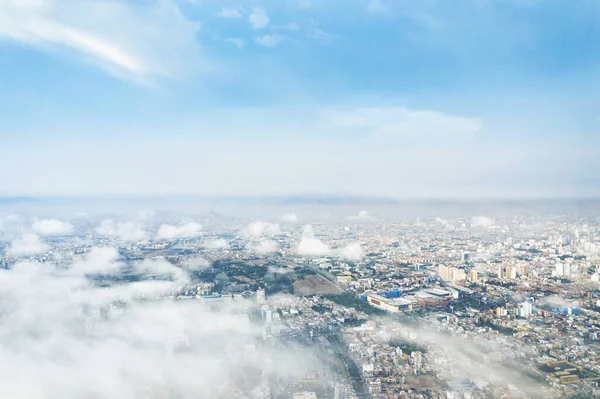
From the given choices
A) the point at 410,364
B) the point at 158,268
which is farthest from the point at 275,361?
the point at 158,268

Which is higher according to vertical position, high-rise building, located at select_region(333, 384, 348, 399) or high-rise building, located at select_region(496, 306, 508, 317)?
high-rise building, located at select_region(496, 306, 508, 317)

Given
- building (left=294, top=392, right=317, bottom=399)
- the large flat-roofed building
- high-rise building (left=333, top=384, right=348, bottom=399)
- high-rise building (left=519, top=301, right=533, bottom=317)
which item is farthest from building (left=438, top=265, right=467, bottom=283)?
building (left=294, top=392, right=317, bottom=399)

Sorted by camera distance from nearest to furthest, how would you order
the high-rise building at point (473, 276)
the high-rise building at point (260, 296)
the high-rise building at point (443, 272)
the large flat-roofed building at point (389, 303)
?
the large flat-roofed building at point (389, 303) < the high-rise building at point (260, 296) < the high-rise building at point (473, 276) < the high-rise building at point (443, 272)

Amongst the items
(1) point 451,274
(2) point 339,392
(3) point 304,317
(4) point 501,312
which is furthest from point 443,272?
(2) point 339,392

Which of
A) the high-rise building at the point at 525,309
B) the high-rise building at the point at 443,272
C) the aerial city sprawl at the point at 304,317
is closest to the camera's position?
the aerial city sprawl at the point at 304,317

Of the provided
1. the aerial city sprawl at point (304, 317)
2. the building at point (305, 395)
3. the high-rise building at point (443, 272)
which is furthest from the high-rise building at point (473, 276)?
the building at point (305, 395)

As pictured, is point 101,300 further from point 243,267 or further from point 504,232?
point 504,232

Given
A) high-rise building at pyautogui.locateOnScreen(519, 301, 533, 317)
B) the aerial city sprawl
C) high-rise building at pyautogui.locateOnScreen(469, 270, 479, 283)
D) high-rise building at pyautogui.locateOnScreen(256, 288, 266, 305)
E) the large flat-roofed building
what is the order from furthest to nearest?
1. high-rise building at pyautogui.locateOnScreen(469, 270, 479, 283)
2. high-rise building at pyautogui.locateOnScreen(256, 288, 266, 305)
3. the large flat-roofed building
4. high-rise building at pyautogui.locateOnScreen(519, 301, 533, 317)
5. the aerial city sprawl

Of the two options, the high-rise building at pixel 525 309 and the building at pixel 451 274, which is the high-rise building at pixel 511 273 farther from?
the high-rise building at pixel 525 309

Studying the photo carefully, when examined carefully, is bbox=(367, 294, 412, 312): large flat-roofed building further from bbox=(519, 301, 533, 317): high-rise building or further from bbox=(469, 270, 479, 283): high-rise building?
bbox=(469, 270, 479, 283): high-rise building
